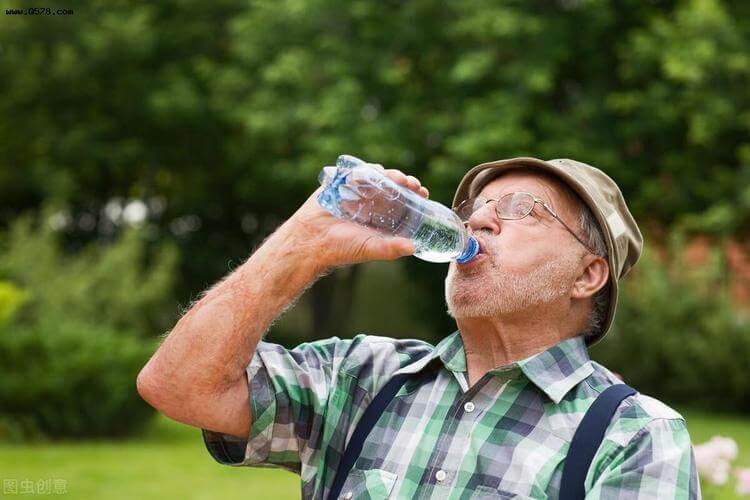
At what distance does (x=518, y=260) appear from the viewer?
2.58 meters

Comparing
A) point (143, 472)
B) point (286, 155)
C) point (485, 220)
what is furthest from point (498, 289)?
point (286, 155)

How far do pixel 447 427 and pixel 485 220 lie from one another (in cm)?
53

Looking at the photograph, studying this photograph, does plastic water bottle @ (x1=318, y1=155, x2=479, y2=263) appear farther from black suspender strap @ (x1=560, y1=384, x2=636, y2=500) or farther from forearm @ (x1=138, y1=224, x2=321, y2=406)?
black suspender strap @ (x1=560, y1=384, x2=636, y2=500)

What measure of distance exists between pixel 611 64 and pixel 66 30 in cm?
986

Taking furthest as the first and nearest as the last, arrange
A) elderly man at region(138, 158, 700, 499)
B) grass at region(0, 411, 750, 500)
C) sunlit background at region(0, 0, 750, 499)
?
sunlit background at region(0, 0, 750, 499) < grass at region(0, 411, 750, 500) < elderly man at region(138, 158, 700, 499)

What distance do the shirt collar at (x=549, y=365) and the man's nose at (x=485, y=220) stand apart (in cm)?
28

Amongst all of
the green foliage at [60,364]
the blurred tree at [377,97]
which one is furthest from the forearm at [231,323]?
the blurred tree at [377,97]

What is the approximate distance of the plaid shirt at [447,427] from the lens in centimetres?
220

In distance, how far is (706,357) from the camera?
14.6 meters

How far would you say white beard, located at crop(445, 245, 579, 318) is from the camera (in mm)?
2520

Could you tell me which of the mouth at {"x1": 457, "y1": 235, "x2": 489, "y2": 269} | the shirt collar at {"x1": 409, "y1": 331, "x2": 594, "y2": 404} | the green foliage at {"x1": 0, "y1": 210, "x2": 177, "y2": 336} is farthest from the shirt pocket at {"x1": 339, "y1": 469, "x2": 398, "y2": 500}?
the green foliage at {"x1": 0, "y1": 210, "x2": 177, "y2": 336}

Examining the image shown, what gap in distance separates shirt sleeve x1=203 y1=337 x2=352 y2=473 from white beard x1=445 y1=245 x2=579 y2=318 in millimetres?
360

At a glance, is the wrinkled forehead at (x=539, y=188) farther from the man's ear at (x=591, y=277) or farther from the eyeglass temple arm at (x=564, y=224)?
the man's ear at (x=591, y=277)

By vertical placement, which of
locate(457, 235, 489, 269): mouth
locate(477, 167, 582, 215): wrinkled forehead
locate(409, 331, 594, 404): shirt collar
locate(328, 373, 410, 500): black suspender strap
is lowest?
locate(328, 373, 410, 500): black suspender strap
